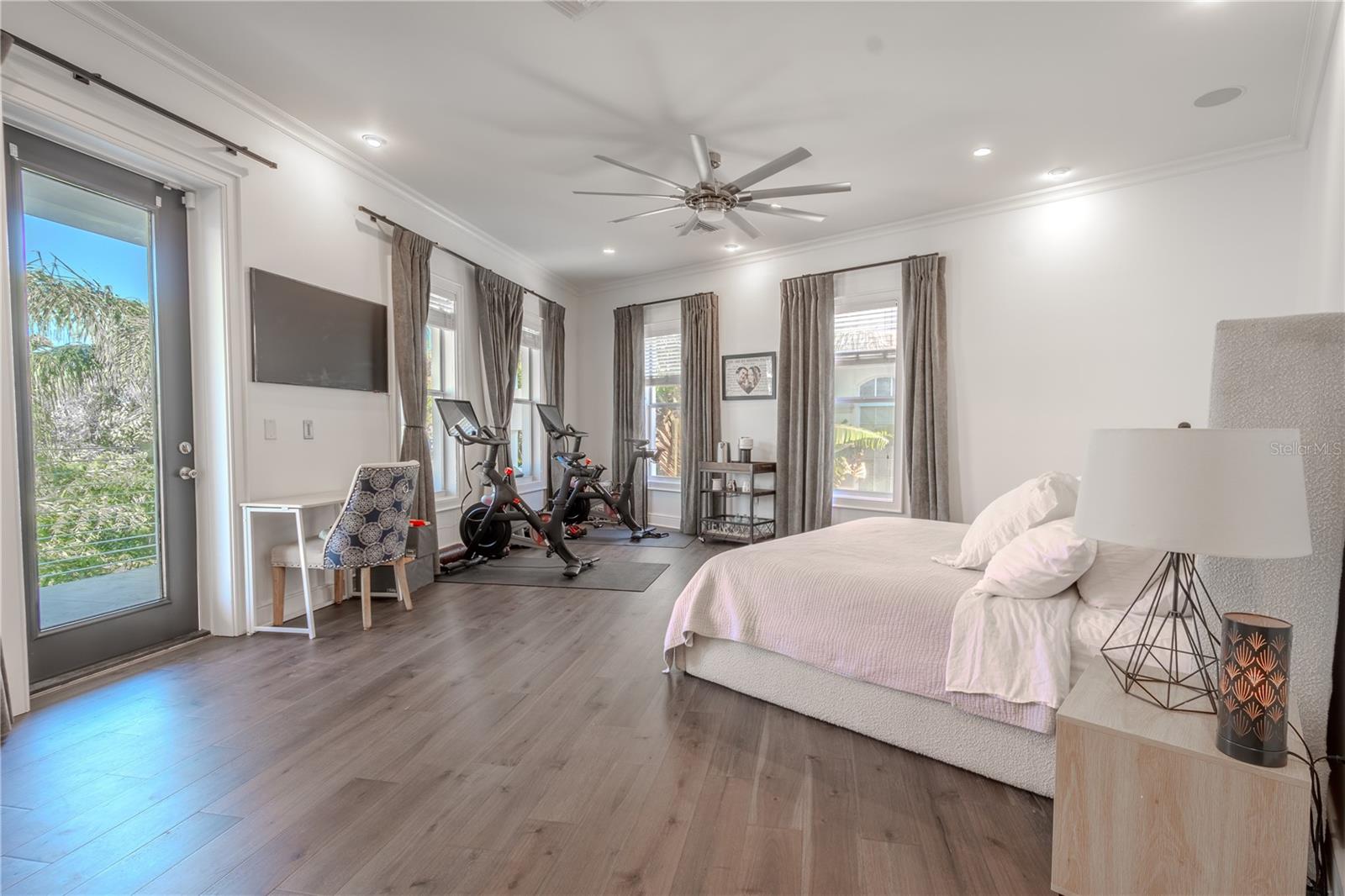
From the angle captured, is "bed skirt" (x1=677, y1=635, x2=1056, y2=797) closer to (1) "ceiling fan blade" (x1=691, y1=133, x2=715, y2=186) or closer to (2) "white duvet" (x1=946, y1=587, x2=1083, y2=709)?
(2) "white duvet" (x1=946, y1=587, x2=1083, y2=709)

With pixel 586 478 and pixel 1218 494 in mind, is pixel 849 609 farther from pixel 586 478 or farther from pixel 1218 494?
pixel 586 478

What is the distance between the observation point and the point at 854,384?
5.11 m

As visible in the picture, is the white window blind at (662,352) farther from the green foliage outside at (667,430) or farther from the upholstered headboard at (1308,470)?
the upholstered headboard at (1308,470)

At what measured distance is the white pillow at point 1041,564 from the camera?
5.51 ft

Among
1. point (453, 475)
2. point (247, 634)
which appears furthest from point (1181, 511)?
point (453, 475)

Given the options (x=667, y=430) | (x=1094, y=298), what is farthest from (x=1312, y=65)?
(x=667, y=430)

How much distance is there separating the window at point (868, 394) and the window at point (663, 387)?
1.80 metres

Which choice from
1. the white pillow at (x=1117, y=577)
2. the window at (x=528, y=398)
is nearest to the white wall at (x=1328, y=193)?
the white pillow at (x=1117, y=577)

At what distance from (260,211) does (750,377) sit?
4078 millimetres

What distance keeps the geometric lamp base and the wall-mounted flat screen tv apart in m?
3.95

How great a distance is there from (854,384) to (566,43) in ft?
11.9

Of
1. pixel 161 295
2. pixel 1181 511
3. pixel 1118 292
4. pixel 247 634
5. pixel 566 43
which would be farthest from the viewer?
pixel 1118 292

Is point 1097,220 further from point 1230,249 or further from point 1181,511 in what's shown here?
point 1181,511

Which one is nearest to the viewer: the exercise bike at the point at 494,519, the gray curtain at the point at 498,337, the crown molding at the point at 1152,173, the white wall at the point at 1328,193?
the white wall at the point at 1328,193
